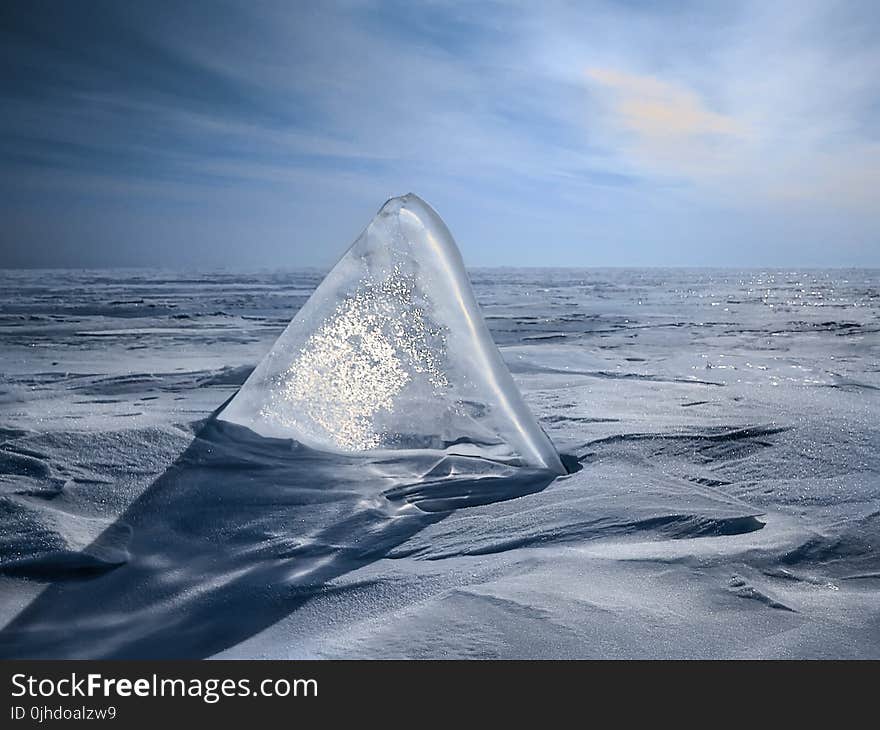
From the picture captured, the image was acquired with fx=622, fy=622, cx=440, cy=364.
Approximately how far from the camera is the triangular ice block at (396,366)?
2211 millimetres

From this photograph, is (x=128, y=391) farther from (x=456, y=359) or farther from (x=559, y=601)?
(x=559, y=601)

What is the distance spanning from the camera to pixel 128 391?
375 centimetres

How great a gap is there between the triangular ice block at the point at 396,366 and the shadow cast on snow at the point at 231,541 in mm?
95

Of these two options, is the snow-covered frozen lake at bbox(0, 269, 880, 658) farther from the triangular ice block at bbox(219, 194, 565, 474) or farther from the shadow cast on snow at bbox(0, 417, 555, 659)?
the triangular ice block at bbox(219, 194, 565, 474)

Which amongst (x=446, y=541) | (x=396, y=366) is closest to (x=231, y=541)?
(x=446, y=541)

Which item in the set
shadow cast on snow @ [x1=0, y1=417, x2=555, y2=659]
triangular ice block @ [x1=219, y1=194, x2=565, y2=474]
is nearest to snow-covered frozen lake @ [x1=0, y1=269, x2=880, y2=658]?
shadow cast on snow @ [x1=0, y1=417, x2=555, y2=659]

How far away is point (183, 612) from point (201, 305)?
12256mm

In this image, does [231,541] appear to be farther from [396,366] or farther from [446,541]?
[396,366]

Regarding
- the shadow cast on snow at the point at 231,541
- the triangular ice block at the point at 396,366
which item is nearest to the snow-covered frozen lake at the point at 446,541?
the shadow cast on snow at the point at 231,541

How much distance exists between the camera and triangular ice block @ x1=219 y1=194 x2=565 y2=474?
2211 mm

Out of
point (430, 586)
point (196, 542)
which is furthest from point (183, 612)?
point (430, 586)

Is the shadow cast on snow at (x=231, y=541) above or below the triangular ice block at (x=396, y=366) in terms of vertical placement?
below

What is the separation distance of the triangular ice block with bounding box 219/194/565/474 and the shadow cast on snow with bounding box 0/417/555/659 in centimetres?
10

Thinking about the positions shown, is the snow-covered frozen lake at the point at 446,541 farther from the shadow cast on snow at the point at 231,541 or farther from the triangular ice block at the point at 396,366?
the triangular ice block at the point at 396,366
